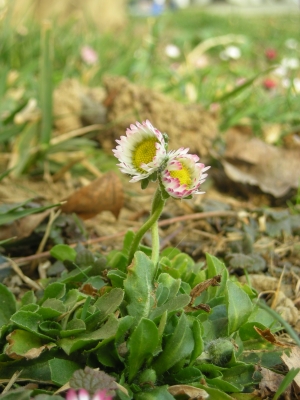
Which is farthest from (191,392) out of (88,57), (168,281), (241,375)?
(88,57)

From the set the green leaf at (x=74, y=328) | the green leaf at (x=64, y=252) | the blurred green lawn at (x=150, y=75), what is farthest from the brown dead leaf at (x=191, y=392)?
the blurred green lawn at (x=150, y=75)

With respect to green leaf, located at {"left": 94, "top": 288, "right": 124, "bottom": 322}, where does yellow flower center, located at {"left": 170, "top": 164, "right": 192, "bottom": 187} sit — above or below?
above

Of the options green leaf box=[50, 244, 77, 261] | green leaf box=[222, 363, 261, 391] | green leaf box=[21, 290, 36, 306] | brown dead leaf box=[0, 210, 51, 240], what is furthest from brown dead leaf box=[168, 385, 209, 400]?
brown dead leaf box=[0, 210, 51, 240]

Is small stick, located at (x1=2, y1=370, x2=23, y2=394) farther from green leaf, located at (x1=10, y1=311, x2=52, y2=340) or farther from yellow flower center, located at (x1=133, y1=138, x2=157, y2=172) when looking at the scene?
yellow flower center, located at (x1=133, y1=138, x2=157, y2=172)

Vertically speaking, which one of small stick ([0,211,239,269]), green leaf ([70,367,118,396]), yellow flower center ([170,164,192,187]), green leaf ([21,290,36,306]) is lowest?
small stick ([0,211,239,269])

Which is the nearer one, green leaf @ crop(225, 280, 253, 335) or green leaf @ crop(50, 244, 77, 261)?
green leaf @ crop(225, 280, 253, 335)

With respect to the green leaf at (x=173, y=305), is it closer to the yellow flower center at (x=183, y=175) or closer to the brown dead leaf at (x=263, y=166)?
the yellow flower center at (x=183, y=175)

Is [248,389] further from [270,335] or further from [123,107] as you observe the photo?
[123,107]
